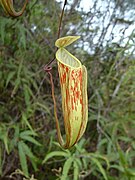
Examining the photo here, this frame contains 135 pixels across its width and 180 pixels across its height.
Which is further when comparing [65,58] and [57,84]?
[57,84]

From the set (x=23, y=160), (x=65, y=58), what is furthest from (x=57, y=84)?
(x=65, y=58)

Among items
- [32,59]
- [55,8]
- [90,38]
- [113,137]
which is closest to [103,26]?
[90,38]

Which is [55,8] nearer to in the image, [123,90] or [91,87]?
[91,87]

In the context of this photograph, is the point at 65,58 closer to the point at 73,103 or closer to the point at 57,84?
the point at 73,103

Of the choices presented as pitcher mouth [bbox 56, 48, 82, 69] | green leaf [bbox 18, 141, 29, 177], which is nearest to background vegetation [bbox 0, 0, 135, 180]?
green leaf [bbox 18, 141, 29, 177]

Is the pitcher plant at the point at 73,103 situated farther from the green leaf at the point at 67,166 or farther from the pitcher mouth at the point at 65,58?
the green leaf at the point at 67,166

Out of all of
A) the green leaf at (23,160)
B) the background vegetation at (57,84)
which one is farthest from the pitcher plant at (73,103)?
the background vegetation at (57,84)

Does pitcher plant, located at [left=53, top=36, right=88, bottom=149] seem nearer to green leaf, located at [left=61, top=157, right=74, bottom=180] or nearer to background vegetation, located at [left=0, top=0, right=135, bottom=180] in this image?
green leaf, located at [left=61, top=157, right=74, bottom=180]

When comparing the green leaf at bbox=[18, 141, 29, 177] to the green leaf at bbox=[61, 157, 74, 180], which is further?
the green leaf at bbox=[18, 141, 29, 177]
